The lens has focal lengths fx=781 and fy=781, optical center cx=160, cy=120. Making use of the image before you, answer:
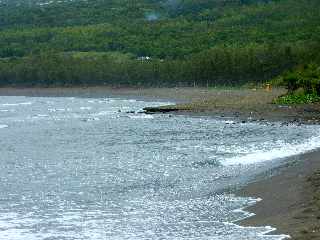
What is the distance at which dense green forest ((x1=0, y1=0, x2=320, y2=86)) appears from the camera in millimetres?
109312

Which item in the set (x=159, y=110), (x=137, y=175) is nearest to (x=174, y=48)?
(x=159, y=110)

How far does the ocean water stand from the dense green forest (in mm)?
48953

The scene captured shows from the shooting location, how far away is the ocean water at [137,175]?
2222cm

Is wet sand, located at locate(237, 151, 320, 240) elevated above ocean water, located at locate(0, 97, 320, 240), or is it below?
above

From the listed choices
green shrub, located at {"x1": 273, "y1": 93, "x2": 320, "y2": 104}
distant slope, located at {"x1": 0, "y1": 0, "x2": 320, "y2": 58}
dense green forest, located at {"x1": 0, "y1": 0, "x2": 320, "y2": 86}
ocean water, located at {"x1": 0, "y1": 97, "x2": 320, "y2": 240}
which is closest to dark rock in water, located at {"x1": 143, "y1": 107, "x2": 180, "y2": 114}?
ocean water, located at {"x1": 0, "y1": 97, "x2": 320, "y2": 240}

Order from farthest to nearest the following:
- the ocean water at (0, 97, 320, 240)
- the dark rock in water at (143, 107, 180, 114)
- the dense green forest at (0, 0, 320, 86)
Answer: the dense green forest at (0, 0, 320, 86), the dark rock in water at (143, 107, 180, 114), the ocean water at (0, 97, 320, 240)

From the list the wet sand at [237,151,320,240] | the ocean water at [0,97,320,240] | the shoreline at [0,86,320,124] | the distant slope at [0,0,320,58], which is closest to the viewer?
the wet sand at [237,151,320,240]

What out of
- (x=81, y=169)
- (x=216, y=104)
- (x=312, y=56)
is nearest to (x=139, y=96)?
(x=312, y=56)

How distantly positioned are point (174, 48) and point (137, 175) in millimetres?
112852

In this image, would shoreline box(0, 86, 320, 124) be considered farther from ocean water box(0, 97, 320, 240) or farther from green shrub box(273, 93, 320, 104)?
ocean water box(0, 97, 320, 240)

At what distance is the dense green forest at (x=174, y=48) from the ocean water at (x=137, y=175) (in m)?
49.0

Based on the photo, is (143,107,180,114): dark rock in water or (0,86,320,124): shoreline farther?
(143,107,180,114): dark rock in water

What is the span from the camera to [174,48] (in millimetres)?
144375

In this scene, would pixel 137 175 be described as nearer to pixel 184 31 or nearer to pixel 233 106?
pixel 233 106
